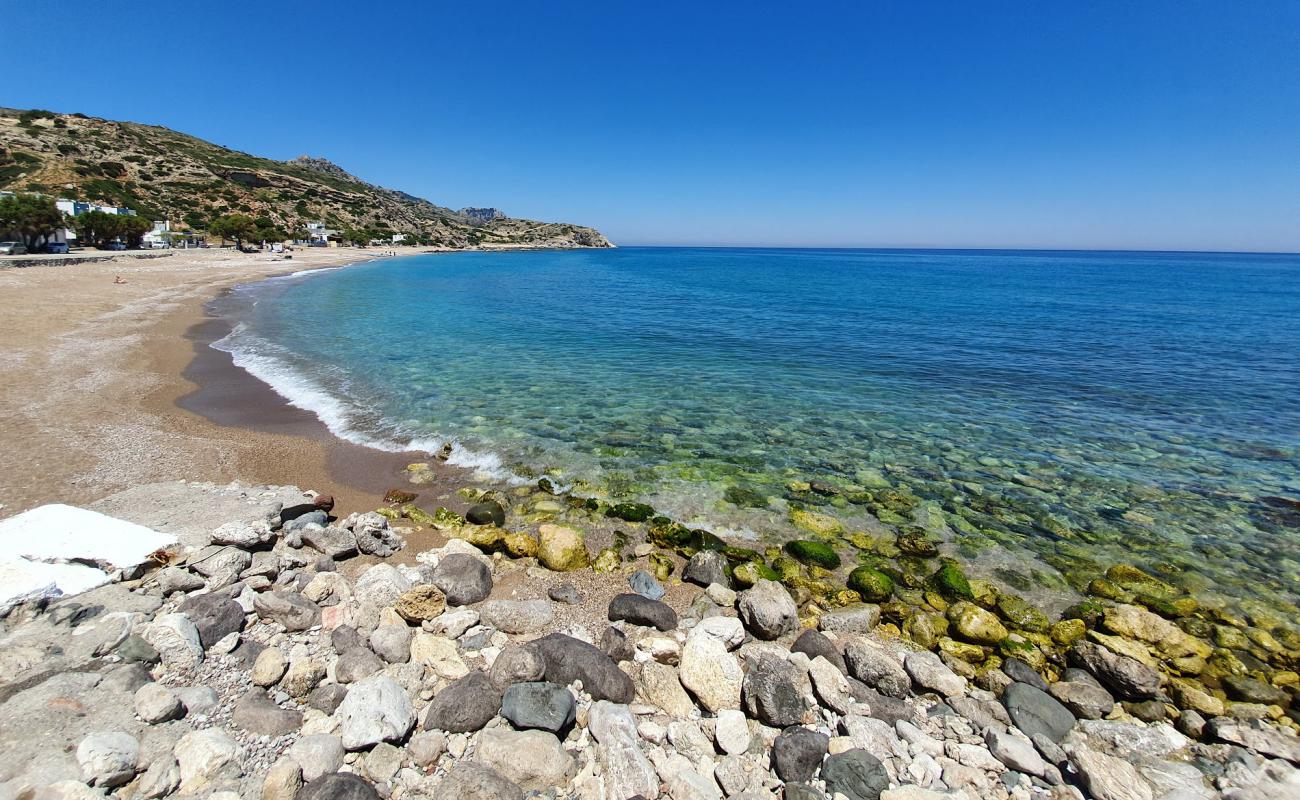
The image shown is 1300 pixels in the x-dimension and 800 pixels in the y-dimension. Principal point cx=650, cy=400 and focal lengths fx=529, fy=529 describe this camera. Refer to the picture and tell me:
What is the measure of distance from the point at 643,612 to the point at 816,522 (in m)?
4.12

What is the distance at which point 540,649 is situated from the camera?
5.59 m

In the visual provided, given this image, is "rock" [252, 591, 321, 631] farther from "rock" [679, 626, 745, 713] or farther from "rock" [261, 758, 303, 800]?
"rock" [679, 626, 745, 713]

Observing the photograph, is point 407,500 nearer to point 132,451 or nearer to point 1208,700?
point 132,451

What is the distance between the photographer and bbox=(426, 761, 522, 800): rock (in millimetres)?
4031

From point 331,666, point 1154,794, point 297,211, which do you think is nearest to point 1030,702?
point 1154,794

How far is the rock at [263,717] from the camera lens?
4496 millimetres

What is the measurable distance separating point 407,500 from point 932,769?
28.9ft

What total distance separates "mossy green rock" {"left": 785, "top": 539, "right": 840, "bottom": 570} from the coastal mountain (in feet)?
372

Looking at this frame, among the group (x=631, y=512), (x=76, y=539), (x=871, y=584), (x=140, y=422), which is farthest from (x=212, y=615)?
(x=140, y=422)

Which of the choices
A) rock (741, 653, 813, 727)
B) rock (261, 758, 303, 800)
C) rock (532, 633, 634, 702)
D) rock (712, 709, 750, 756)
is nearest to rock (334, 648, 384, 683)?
rock (261, 758, 303, 800)

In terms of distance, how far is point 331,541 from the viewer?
25.2 ft

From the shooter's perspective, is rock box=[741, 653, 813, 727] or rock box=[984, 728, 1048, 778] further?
rock box=[741, 653, 813, 727]

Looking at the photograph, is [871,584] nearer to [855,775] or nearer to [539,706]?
[855,775]

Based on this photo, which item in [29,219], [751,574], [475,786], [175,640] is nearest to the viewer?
[475,786]
